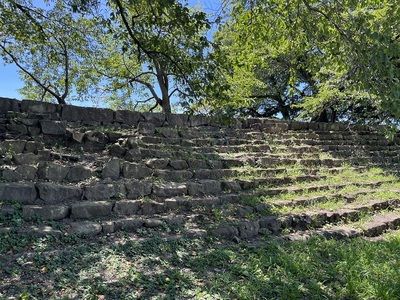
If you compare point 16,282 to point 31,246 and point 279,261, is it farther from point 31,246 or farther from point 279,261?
point 279,261

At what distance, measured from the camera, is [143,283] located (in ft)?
7.81

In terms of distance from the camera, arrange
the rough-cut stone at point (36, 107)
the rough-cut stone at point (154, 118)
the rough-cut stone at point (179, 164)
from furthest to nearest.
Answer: the rough-cut stone at point (154, 118) → the rough-cut stone at point (36, 107) → the rough-cut stone at point (179, 164)

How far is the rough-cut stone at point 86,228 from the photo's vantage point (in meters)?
3.08

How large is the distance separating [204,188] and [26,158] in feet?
8.06

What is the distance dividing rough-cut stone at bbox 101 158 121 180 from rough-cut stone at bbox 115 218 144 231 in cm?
91

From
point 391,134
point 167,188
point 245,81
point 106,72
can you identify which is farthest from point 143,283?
point 106,72

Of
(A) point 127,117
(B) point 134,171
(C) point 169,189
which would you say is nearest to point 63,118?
(A) point 127,117

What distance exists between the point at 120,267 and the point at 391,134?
3325 millimetres

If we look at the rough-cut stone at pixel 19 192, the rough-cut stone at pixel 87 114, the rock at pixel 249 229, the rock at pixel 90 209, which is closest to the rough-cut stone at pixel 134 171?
the rock at pixel 90 209

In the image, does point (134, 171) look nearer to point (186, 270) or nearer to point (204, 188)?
point (204, 188)

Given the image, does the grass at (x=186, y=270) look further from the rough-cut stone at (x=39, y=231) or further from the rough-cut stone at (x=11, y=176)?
the rough-cut stone at (x=11, y=176)

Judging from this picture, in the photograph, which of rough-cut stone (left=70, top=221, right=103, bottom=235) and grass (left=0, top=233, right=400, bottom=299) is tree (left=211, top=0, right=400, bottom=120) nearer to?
grass (left=0, top=233, right=400, bottom=299)

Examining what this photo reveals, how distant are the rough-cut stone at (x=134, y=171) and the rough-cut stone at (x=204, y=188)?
66 centimetres

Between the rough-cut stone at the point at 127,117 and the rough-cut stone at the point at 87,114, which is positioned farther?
the rough-cut stone at the point at 127,117
